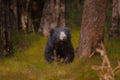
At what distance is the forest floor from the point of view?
356 inches

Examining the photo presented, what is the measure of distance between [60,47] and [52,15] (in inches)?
243

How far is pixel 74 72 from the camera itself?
366 inches

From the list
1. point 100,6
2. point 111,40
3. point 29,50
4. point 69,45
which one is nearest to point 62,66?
point 69,45

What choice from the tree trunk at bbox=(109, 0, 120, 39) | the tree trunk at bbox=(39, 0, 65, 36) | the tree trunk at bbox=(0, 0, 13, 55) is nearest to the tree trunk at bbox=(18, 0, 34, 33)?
the tree trunk at bbox=(39, 0, 65, 36)

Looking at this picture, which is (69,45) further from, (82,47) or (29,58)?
(29,58)

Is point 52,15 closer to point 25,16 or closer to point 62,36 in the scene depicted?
point 25,16

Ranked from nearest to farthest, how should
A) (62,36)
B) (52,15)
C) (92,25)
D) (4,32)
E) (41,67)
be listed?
(62,36) → (41,67) → (92,25) → (4,32) → (52,15)

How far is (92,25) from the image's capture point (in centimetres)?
1187

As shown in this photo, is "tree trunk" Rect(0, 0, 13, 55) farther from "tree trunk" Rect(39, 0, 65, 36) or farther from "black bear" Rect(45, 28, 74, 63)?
"tree trunk" Rect(39, 0, 65, 36)

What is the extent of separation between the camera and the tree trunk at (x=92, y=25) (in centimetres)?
1179

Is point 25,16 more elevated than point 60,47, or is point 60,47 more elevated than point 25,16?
point 60,47

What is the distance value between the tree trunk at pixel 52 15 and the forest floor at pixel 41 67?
2.45 meters

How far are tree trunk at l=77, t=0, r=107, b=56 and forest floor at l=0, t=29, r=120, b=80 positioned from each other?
41 cm

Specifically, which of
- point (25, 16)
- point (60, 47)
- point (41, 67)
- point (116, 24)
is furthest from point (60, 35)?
point (25, 16)
